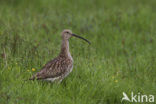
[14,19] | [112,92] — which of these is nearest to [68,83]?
[112,92]

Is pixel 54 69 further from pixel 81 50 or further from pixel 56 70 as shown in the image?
pixel 81 50

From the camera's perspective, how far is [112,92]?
7.77 m

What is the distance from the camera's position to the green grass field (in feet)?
24.1

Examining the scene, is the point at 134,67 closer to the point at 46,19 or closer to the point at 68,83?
the point at 68,83

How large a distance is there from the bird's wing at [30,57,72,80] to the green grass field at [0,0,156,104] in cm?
19

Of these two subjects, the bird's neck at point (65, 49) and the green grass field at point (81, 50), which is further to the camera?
the bird's neck at point (65, 49)

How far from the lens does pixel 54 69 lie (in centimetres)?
783

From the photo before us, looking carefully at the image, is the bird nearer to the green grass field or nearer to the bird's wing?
the bird's wing

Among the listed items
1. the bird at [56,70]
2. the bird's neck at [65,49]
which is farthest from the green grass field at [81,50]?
the bird's neck at [65,49]

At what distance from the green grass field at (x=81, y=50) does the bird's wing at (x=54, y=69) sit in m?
0.19

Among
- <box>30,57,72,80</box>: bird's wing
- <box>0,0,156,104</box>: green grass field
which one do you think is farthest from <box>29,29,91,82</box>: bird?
<box>0,0,156,104</box>: green grass field

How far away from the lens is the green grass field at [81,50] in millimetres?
7340

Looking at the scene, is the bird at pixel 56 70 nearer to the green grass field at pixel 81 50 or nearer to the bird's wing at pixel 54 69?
the bird's wing at pixel 54 69

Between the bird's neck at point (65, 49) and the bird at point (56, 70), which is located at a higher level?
the bird's neck at point (65, 49)
